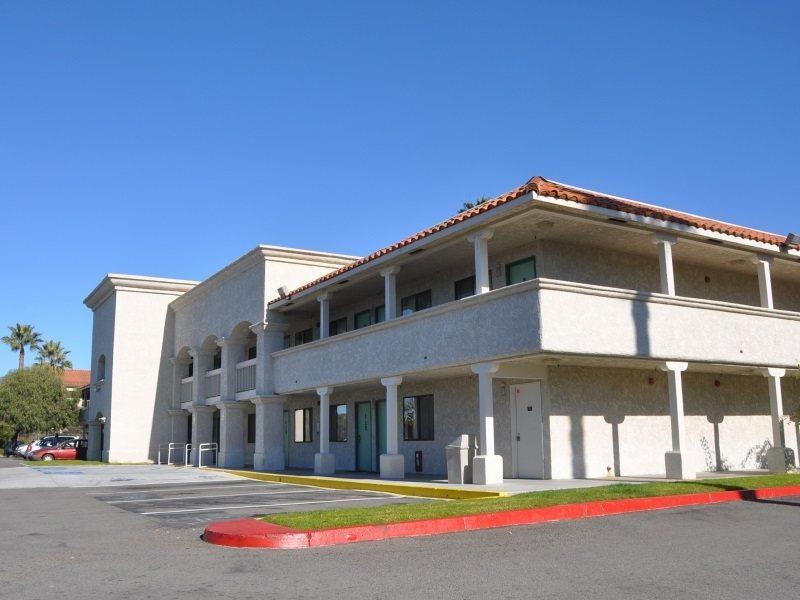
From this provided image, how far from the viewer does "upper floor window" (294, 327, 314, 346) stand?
29228mm

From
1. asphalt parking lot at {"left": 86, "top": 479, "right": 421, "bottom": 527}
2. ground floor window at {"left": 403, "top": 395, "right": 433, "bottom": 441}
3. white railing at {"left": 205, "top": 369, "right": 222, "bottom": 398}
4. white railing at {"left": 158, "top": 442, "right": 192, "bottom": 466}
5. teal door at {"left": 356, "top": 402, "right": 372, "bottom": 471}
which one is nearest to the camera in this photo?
asphalt parking lot at {"left": 86, "top": 479, "right": 421, "bottom": 527}

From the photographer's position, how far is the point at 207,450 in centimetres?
3216

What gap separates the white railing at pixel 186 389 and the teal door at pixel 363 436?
1156 centimetres

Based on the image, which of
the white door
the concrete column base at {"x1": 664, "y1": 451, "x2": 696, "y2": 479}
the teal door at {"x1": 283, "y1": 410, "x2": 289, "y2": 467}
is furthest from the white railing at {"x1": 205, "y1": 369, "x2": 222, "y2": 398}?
the concrete column base at {"x1": 664, "y1": 451, "x2": 696, "y2": 479}

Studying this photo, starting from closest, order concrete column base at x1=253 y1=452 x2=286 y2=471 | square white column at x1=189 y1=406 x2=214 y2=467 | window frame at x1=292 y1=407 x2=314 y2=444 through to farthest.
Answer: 1. concrete column base at x1=253 y1=452 x2=286 y2=471
2. window frame at x1=292 y1=407 x2=314 y2=444
3. square white column at x1=189 y1=406 x2=214 y2=467

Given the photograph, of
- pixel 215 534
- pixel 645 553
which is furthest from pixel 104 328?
pixel 645 553

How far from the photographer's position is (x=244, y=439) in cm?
3041

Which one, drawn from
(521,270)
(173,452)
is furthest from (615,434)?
(173,452)

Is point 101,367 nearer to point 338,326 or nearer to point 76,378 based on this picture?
point 338,326

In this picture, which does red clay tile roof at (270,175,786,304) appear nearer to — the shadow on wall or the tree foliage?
the shadow on wall

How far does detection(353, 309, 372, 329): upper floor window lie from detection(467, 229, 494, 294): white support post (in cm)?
919

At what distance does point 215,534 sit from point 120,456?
1139 inches

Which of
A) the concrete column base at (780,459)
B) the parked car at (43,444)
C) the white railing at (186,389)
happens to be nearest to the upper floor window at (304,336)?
the white railing at (186,389)

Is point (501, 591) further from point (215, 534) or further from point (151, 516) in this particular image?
point (151, 516)
